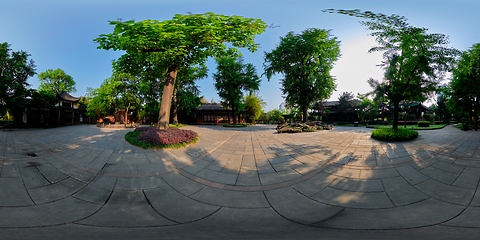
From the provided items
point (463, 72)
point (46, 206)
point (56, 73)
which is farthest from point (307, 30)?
point (56, 73)

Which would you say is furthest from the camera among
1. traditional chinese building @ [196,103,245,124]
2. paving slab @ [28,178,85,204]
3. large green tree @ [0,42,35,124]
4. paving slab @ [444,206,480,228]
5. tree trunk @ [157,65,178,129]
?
traditional chinese building @ [196,103,245,124]

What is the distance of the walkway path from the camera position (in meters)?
2.46

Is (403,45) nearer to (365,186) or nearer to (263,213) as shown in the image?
(365,186)

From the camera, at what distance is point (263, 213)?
2.64 meters

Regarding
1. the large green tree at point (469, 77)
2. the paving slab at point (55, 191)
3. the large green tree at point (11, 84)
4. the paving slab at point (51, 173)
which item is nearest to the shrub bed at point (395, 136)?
the large green tree at point (469, 77)

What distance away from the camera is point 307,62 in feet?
59.5

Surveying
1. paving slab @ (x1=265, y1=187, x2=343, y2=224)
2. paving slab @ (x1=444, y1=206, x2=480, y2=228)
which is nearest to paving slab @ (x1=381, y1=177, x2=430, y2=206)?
paving slab @ (x1=444, y1=206, x2=480, y2=228)

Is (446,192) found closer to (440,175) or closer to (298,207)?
(440,175)

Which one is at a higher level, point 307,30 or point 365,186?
point 307,30

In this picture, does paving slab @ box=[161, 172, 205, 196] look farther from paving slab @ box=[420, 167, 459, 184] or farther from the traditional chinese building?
the traditional chinese building

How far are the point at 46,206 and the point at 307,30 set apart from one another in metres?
20.2

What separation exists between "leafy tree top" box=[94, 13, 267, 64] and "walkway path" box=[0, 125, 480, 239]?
13.2ft

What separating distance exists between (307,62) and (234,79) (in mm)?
8138

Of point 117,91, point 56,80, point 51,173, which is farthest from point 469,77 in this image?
point 56,80
